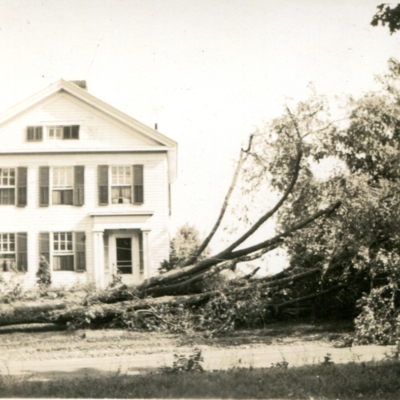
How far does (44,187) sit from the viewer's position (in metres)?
9.07

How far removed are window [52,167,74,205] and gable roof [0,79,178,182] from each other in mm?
1032

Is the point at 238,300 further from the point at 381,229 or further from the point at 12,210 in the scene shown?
the point at 12,210

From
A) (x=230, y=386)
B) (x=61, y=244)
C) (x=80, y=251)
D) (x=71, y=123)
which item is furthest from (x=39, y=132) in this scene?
(x=230, y=386)

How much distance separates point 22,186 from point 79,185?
83 cm

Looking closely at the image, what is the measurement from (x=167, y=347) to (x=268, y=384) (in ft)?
7.95

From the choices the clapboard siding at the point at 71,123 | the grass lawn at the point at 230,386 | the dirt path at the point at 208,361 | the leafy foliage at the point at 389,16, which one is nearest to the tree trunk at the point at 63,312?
the dirt path at the point at 208,361

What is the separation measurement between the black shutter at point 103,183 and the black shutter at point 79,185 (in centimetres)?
25

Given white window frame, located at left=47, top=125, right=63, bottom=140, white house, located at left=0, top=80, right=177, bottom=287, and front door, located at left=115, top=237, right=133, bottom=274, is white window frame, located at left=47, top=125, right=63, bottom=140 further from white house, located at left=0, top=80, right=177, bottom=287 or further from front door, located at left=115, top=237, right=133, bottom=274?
front door, located at left=115, top=237, right=133, bottom=274

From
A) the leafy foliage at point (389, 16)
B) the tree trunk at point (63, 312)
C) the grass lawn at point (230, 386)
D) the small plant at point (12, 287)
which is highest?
the leafy foliage at point (389, 16)

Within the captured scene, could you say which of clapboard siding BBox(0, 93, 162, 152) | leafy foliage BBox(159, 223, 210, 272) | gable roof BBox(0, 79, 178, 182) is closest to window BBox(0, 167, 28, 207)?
clapboard siding BBox(0, 93, 162, 152)

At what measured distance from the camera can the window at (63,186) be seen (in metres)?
8.76

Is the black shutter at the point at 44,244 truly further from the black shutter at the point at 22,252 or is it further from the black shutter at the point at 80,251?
the black shutter at the point at 80,251

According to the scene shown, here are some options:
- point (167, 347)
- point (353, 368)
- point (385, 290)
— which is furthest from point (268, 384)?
point (385, 290)

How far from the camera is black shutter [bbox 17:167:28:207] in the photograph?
870 centimetres
